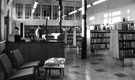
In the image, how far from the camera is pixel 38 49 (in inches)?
243

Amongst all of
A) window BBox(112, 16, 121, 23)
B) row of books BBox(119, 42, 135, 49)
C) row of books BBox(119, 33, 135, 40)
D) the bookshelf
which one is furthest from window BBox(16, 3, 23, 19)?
row of books BBox(119, 42, 135, 49)

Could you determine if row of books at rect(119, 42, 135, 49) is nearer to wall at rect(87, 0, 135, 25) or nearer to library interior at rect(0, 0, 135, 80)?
library interior at rect(0, 0, 135, 80)

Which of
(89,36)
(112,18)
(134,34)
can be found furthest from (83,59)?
(112,18)

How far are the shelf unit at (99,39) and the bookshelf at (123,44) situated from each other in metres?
2.83

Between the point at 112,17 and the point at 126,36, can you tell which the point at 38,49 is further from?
the point at 112,17

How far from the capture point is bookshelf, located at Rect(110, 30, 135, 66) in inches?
268

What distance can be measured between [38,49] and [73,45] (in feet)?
23.1

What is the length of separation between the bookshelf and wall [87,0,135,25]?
3.93 meters

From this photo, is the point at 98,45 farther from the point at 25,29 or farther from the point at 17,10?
the point at 17,10

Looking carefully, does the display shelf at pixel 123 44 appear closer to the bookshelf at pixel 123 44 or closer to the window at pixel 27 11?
the bookshelf at pixel 123 44

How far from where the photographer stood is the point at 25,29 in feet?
69.2

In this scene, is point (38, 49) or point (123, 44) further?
point (123, 44)

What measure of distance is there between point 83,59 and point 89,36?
83.6 inches

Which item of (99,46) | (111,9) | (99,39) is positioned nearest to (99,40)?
(99,39)
